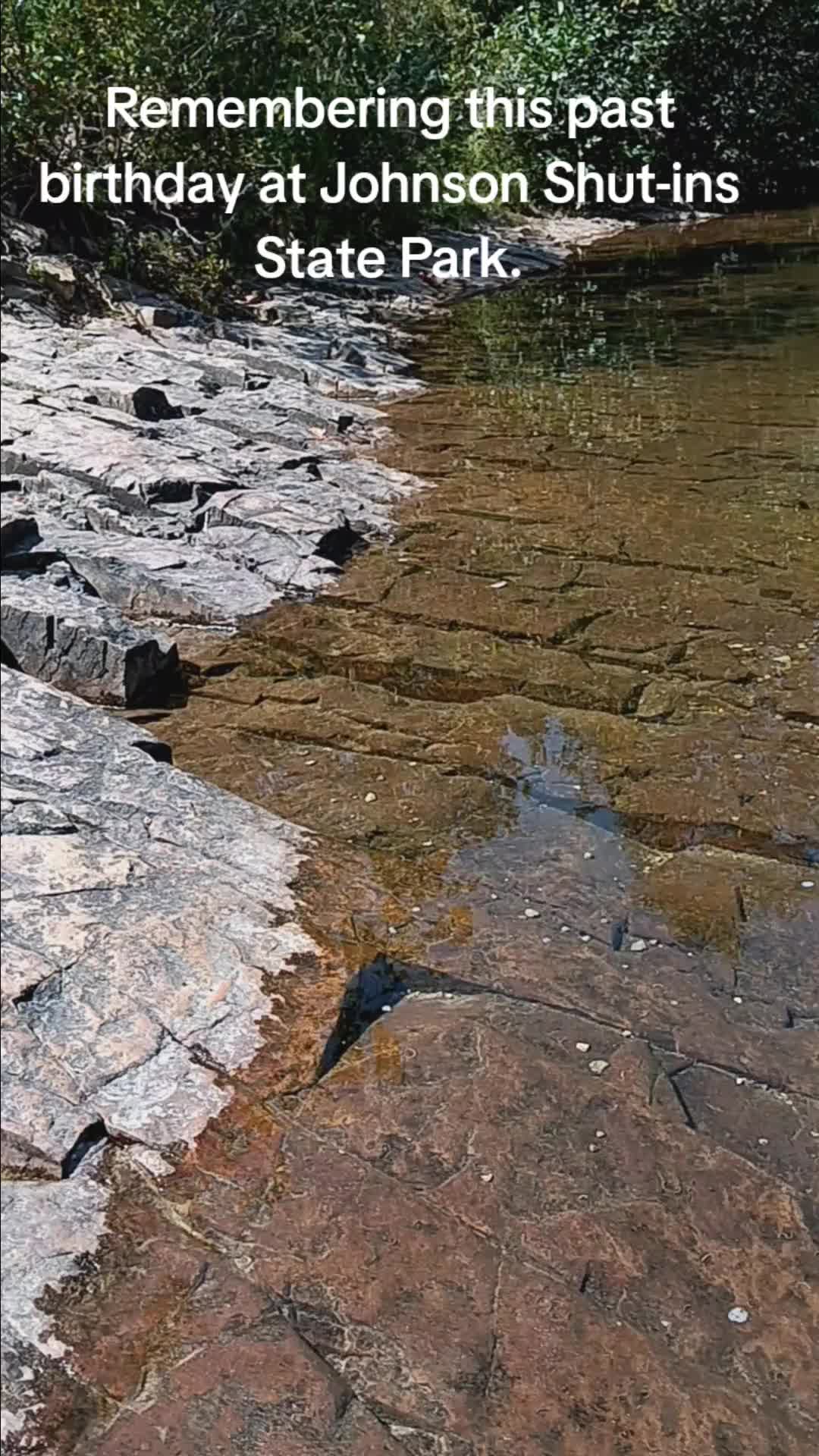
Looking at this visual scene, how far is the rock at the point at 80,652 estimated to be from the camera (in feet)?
19.3

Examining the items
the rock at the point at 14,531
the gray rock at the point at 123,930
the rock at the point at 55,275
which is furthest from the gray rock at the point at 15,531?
the rock at the point at 55,275

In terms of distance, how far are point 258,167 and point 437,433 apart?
6209 millimetres

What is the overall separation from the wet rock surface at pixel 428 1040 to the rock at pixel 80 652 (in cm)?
23

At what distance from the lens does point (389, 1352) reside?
292cm

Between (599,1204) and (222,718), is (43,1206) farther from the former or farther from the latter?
(222,718)

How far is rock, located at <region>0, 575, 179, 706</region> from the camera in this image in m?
5.89

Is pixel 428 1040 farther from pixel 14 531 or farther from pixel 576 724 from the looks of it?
pixel 14 531

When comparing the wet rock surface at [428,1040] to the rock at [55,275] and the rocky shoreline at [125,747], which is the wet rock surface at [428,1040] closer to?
the rocky shoreline at [125,747]

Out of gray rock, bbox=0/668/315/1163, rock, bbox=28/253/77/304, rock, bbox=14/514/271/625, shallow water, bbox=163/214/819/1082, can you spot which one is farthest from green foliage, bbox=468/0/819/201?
gray rock, bbox=0/668/315/1163

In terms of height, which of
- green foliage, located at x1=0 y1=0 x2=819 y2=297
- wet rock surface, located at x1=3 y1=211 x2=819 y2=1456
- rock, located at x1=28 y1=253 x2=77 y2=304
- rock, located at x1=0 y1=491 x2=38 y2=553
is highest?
green foliage, located at x1=0 y1=0 x2=819 y2=297

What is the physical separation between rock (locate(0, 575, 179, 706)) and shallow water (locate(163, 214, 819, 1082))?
0.87 ft

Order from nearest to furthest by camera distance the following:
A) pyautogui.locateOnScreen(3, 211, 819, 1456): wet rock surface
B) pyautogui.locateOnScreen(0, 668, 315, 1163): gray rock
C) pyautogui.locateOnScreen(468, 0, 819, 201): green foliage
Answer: pyautogui.locateOnScreen(3, 211, 819, 1456): wet rock surface
pyautogui.locateOnScreen(0, 668, 315, 1163): gray rock
pyautogui.locateOnScreen(468, 0, 819, 201): green foliage

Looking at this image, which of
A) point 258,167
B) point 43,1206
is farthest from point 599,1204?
point 258,167

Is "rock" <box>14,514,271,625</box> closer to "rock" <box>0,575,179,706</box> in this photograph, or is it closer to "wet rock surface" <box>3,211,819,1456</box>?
"wet rock surface" <box>3,211,819,1456</box>
